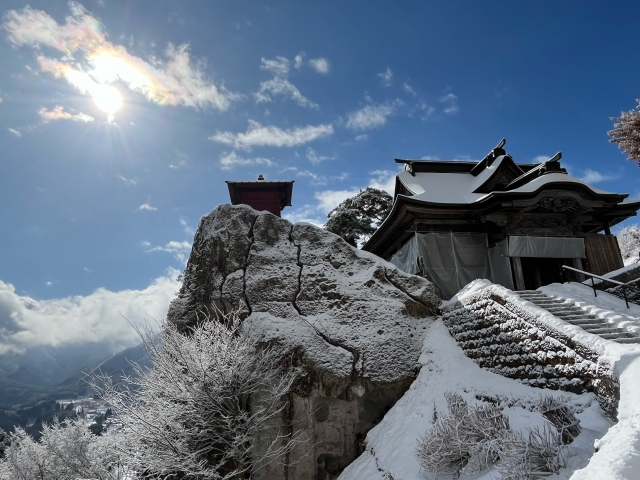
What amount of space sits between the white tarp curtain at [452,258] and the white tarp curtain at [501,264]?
0.84ft

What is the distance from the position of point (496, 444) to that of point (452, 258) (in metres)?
9.82

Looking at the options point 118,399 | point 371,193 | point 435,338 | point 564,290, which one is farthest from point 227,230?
point 371,193

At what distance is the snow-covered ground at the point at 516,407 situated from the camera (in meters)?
3.67

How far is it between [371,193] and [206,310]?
49.2ft

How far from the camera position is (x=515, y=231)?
44.8 feet

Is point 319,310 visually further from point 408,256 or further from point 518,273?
point 518,273

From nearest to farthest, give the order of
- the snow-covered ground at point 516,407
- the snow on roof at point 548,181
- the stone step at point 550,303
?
the snow-covered ground at point 516,407
the stone step at point 550,303
the snow on roof at point 548,181

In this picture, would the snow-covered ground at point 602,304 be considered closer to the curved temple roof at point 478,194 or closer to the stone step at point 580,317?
the stone step at point 580,317

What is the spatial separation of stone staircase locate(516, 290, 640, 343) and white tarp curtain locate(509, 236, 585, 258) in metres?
3.88

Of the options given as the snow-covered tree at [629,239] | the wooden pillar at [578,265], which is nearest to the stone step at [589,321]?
the wooden pillar at [578,265]

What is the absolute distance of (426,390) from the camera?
8.52 meters

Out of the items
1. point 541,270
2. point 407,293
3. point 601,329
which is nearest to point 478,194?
point 541,270

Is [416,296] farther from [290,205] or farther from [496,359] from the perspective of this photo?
[290,205]

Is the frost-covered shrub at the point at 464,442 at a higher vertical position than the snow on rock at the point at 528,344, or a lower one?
lower
